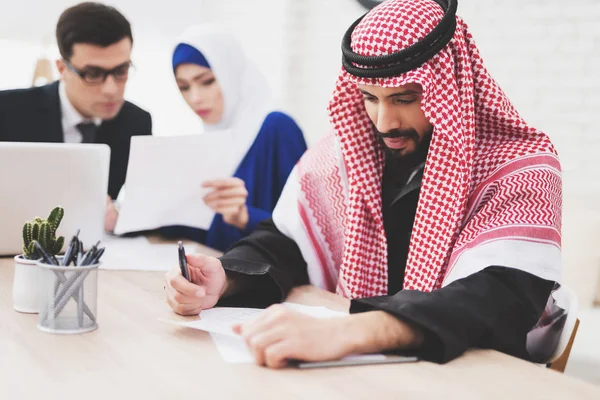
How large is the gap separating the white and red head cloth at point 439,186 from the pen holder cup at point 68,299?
597 mm

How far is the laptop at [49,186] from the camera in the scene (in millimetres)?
1614

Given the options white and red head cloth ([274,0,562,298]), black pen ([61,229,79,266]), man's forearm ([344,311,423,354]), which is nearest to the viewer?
man's forearm ([344,311,423,354])

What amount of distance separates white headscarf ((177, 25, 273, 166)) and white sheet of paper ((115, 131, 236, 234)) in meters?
0.67

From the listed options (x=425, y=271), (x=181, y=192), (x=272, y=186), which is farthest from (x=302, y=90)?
(x=425, y=271)

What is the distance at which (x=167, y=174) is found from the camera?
1.91 metres

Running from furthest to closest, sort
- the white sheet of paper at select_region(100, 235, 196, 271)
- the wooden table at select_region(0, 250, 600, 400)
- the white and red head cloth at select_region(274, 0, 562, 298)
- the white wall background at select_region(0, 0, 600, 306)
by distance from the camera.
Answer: the white wall background at select_region(0, 0, 600, 306) < the white sheet of paper at select_region(100, 235, 196, 271) < the white and red head cloth at select_region(274, 0, 562, 298) < the wooden table at select_region(0, 250, 600, 400)

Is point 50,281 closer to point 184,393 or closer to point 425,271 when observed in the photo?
point 184,393

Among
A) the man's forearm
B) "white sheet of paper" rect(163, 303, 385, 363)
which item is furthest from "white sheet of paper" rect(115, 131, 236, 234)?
the man's forearm

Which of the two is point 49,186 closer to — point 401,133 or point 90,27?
point 401,133

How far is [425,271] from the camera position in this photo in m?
1.36

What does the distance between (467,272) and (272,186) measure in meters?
1.43

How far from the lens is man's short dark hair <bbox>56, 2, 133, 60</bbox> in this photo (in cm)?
255

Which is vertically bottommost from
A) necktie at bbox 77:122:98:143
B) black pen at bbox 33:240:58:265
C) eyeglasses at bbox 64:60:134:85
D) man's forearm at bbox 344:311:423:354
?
man's forearm at bbox 344:311:423:354

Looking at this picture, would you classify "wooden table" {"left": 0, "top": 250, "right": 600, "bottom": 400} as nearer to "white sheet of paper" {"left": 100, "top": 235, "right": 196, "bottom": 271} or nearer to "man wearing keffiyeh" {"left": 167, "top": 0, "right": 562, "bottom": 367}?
"man wearing keffiyeh" {"left": 167, "top": 0, "right": 562, "bottom": 367}
